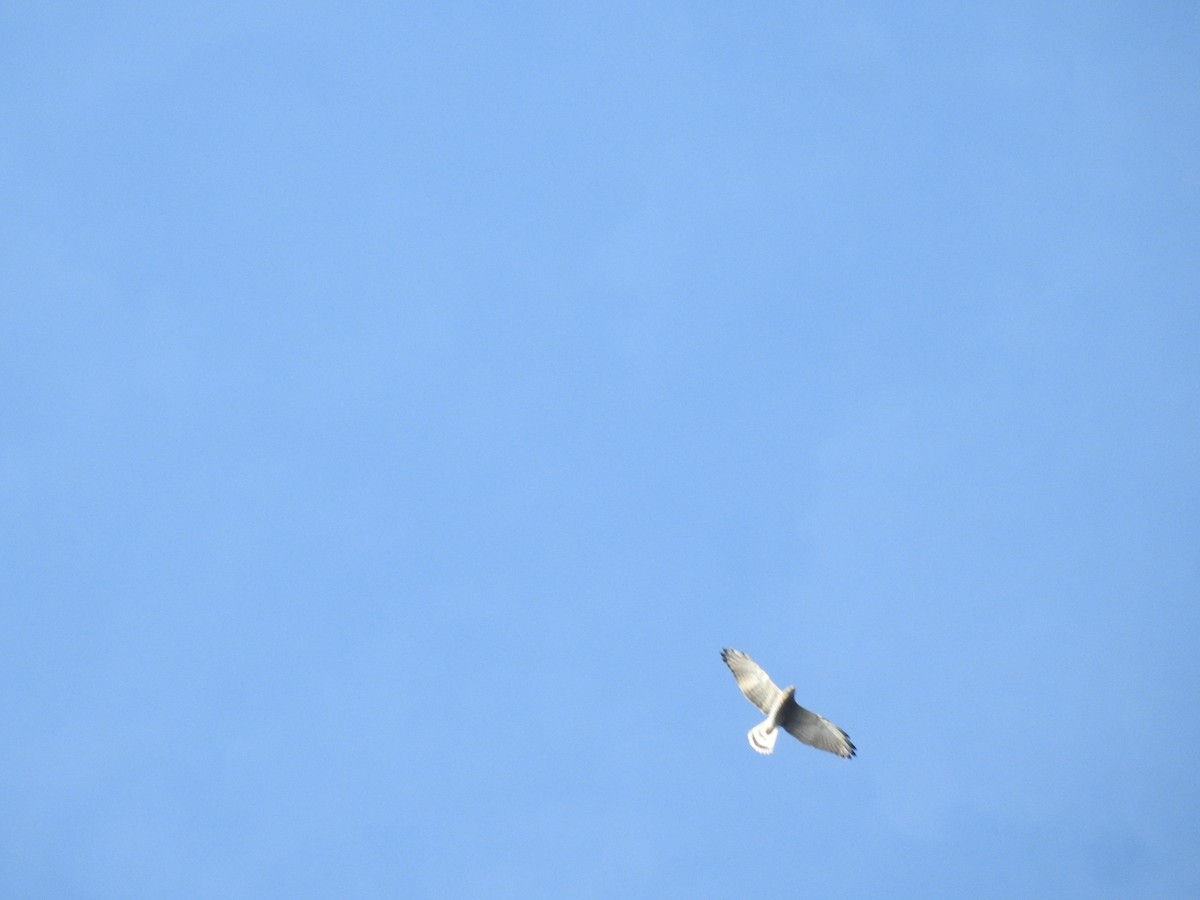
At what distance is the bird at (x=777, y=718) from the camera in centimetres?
2759

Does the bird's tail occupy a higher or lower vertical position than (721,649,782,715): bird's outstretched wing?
lower

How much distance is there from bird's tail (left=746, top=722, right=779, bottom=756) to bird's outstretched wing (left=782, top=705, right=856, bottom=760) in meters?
0.30

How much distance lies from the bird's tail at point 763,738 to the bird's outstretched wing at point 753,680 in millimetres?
386

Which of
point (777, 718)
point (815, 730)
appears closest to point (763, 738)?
point (777, 718)

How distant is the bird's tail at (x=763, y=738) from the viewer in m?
27.3

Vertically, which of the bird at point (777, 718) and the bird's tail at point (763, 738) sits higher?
the bird at point (777, 718)

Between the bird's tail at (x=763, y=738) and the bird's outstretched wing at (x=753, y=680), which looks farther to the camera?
the bird's outstretched wing at (x=753, y=680)

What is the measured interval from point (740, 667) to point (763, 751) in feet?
5.75

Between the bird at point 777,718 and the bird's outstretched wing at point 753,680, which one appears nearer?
the bird at point 777,718

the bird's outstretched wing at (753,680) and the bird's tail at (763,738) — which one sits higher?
the bird's outstretched wing at (753,680)

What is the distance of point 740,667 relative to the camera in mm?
28156

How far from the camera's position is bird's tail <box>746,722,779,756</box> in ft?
89.6

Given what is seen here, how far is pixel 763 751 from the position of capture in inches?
1066

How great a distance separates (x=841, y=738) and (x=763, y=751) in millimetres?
1675
